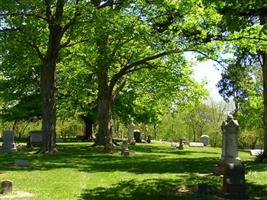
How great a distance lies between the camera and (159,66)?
33.4 m

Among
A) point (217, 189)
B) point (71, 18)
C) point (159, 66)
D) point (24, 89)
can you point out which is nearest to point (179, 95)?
point (159, 66)

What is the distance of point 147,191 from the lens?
14586 mm

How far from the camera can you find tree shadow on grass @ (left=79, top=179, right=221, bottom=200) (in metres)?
13.5

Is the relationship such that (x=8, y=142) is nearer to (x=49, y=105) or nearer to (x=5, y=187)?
(x=49, y=105)

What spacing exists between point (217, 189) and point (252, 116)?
35.5 metres

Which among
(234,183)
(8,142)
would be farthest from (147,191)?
(8,142)

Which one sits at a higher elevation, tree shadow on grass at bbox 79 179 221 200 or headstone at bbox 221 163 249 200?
headstone at bbox 221 163 249 200

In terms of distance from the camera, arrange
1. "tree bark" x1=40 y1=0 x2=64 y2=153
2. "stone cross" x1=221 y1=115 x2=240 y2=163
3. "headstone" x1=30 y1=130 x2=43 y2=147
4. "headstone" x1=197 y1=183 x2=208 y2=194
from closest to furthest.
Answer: "headstone" x1=197 y1=183 x2=208 y2=194
"stone cross" x1=221 y1=115 x2=240 y2=163
"tree bark" x1=40 y1=0 x2=64 y2=153
"headstone" x1=30 y1=130 x2=43 y2=147

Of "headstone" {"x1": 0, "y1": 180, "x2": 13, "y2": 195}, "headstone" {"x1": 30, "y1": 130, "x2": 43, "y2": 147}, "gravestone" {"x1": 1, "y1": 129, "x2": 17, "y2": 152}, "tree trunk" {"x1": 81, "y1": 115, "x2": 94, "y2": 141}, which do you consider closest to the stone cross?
"headstone" {"x1": 0, "y1": 180, "x2": 13, "y2": 195}

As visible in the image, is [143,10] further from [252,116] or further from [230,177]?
[252,116]

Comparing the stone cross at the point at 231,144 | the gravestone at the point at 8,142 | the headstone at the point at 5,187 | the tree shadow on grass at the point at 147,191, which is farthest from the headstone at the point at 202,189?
the gravestone at the point at 8,142

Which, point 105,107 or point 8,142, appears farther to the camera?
point 105,107

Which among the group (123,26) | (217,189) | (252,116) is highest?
(123,26)

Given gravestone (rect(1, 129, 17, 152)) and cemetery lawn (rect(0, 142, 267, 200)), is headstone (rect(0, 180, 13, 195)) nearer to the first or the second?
cemetery lawn (rect(0, 142, 267, 200))
